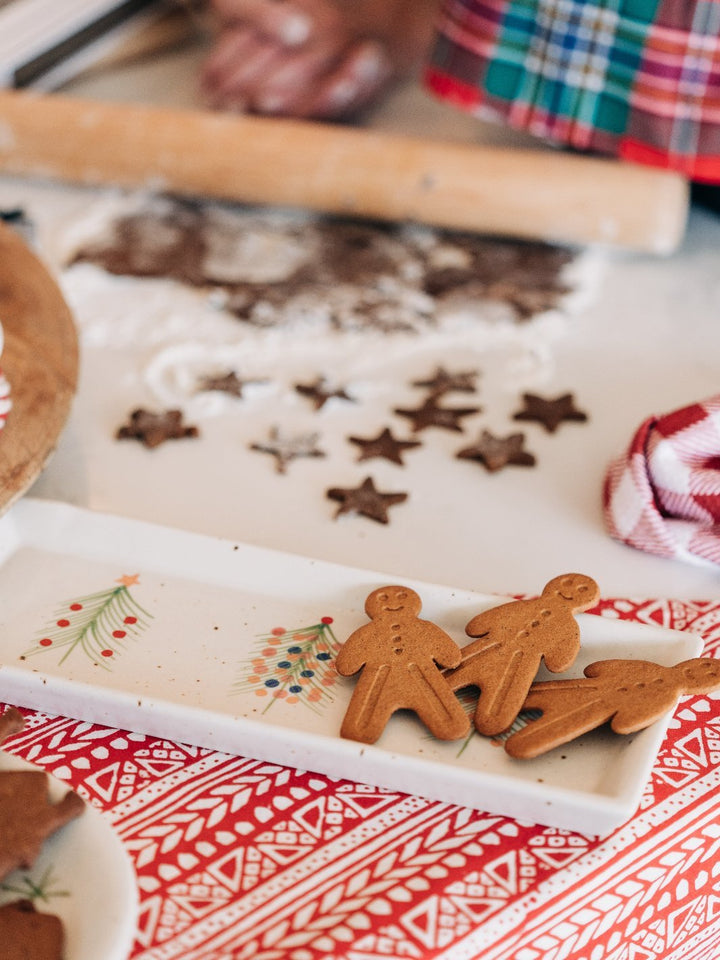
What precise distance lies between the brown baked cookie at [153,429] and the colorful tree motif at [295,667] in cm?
28

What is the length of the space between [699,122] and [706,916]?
0.80 meters

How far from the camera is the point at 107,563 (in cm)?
69

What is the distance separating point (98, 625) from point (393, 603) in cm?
19

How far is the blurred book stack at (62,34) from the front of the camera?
146 cm

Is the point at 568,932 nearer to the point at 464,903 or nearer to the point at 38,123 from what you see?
the point at 464,903

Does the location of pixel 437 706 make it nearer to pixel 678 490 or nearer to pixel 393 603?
pixel 393 603

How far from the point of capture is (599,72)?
3.58 ft

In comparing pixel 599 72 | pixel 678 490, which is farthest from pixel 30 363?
pixel 599 72

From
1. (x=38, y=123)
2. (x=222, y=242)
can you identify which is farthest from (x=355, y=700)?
(x=38, y=123)

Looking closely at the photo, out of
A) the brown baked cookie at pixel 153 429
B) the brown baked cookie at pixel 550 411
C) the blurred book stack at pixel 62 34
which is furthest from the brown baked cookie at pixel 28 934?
the blurred book stack at pixel 62 34

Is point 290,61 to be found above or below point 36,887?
above

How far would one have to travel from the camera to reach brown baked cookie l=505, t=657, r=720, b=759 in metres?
0.54

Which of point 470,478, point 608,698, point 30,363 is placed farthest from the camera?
point 470,478

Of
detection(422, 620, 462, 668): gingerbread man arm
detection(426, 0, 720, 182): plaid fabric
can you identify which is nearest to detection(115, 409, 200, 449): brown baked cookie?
detection(422, 620, 462, 668): gingerbread man arm
